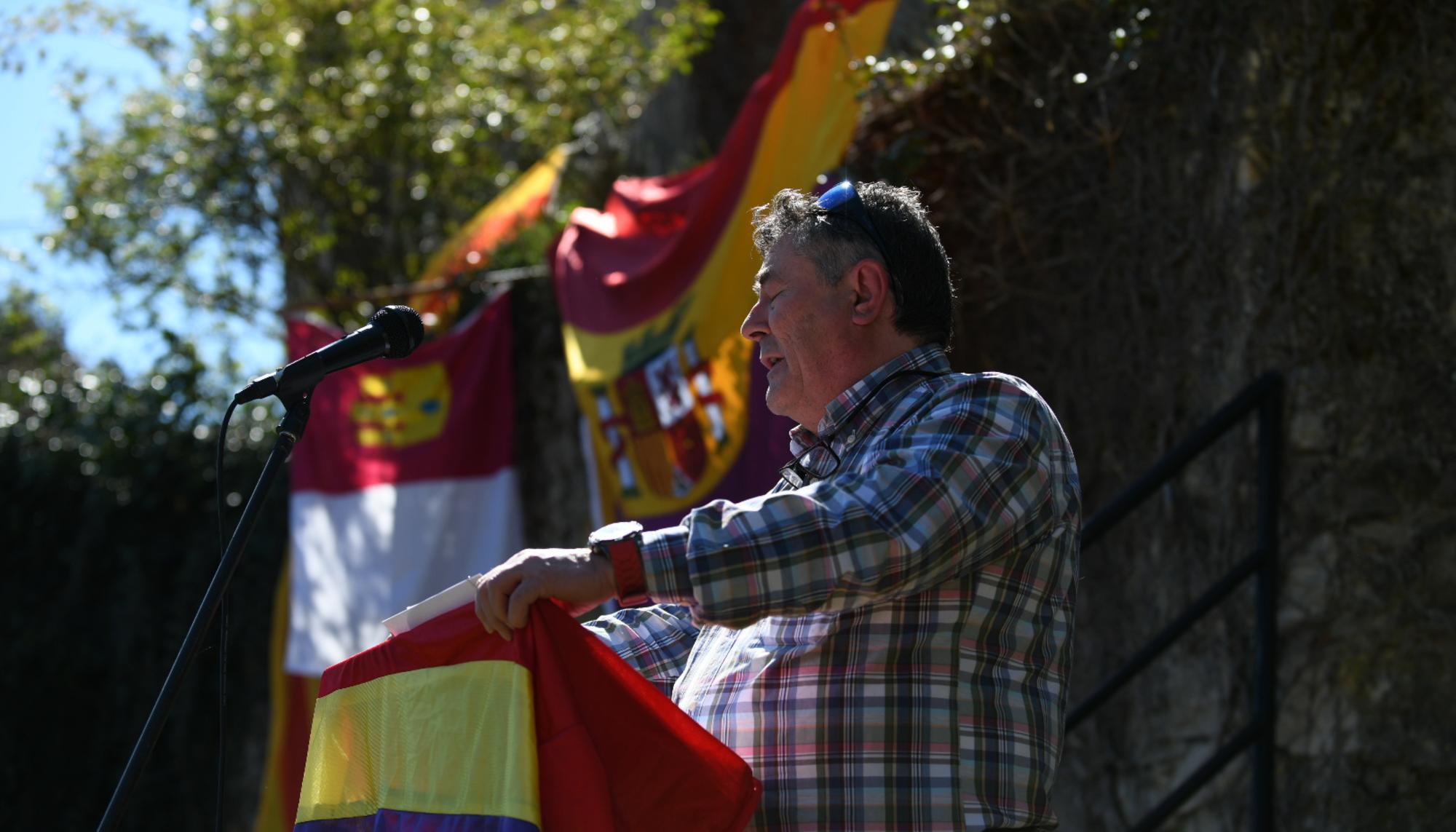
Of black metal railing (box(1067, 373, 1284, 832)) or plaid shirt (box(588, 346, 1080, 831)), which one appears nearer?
plaid shirt (box(588, 346, 1080, 831))

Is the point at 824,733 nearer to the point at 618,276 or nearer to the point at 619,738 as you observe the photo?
the point at 619,738

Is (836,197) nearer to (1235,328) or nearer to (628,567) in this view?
(628,567)

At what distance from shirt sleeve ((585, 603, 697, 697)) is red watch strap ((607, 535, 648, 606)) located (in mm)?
593

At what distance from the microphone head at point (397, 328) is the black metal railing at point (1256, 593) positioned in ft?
5.04

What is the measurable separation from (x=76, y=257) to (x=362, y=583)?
11.1 ft

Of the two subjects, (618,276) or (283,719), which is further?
(283,719)

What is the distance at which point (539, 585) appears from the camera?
73.5 inches

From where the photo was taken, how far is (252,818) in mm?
7895

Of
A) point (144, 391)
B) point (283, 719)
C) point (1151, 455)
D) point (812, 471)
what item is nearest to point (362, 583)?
point (283, 719)

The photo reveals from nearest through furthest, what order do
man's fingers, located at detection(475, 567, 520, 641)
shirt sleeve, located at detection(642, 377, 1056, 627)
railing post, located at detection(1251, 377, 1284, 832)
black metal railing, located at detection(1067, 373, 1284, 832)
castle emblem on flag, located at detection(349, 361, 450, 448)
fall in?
1. shirt sleeve, located at detection(642, 377, 1056, 627)
2. man's fingers, located at detection(475, 567, 520, 641)
3. black metal railing, located at detection(1067, 373, 1284, 832)
4. railing post, located at detection(1251, 377, 1284, 832)
5. castle emblem on flag, located at detection(349, 361, 450, 448)

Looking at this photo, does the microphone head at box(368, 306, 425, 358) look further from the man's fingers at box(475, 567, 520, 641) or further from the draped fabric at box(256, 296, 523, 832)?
the draped fabric at box(256, 296, 523, 832)

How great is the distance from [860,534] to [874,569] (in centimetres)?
5

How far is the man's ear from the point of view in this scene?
7.34 ft

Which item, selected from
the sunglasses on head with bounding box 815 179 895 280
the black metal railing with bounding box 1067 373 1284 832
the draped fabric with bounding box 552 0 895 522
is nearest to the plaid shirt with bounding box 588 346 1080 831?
→ the sunglasses on head with bounding box 815 179 895 280
